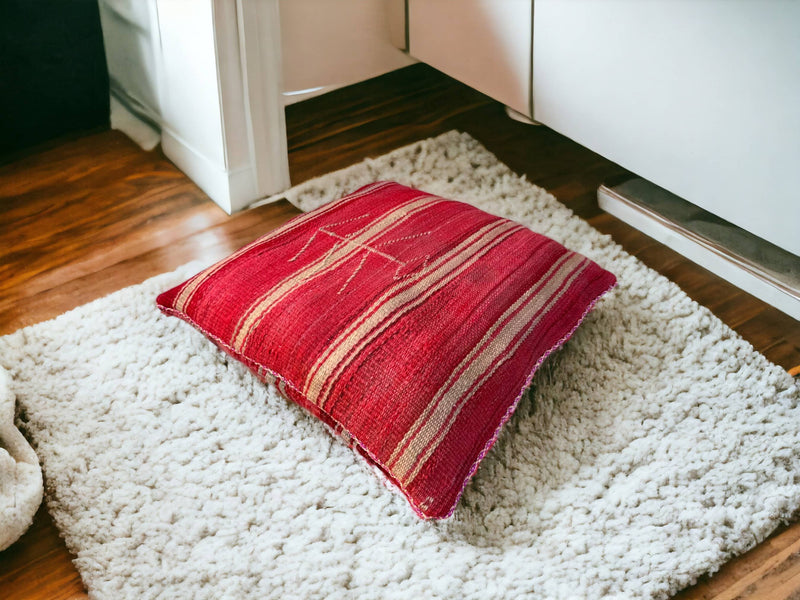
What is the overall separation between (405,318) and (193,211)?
A: 674 mm

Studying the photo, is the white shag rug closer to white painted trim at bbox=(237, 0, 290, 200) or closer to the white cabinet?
the white cabinet

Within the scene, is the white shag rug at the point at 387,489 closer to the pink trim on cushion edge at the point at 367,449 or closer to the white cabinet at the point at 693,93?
the pink trim on cushion edge at the point at 367,449

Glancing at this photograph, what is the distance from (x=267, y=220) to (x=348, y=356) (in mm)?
582

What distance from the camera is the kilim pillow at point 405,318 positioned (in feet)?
3.50

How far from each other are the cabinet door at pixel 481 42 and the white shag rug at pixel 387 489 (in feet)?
1.74

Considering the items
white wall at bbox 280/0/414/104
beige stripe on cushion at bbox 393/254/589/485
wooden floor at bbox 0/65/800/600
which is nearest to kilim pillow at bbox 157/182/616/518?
beige stripe on cushion at bbox 393/254/589/485

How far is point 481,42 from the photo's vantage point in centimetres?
173

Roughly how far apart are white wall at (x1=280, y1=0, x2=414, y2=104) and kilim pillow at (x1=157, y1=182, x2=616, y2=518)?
70 centimetres

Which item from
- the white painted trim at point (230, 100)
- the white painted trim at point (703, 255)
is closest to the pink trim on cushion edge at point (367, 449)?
the white painted trim at point (703, 255)

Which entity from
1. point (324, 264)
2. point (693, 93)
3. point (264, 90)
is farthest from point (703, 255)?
point (264, 90)

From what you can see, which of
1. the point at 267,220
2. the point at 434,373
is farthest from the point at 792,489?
the point at 267,220

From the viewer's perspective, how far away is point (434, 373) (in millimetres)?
1094

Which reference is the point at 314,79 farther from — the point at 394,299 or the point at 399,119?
the point at 394,299

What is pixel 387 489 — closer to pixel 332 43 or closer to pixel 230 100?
pixel 230 100
